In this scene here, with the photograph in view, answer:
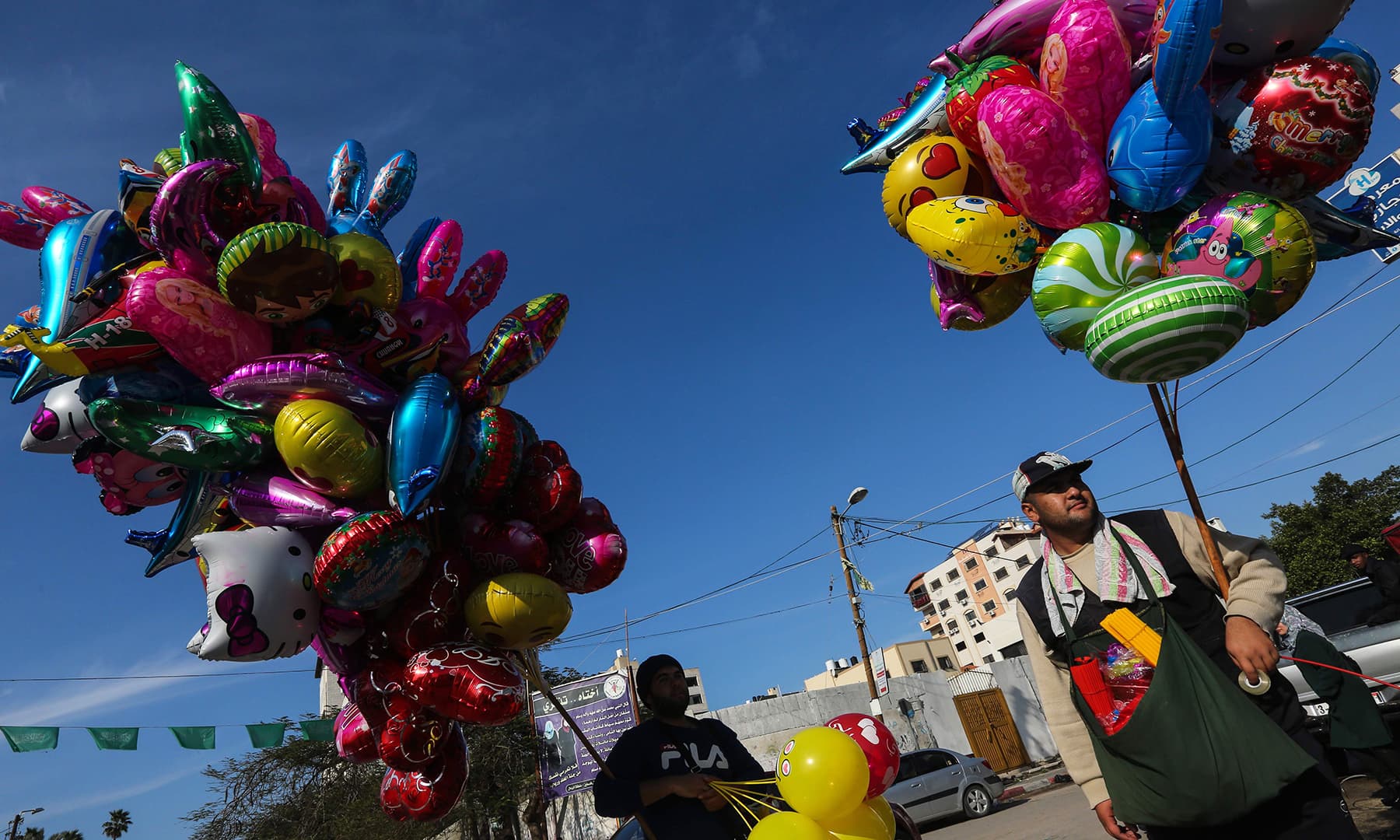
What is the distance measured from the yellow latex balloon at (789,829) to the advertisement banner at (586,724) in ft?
30.3

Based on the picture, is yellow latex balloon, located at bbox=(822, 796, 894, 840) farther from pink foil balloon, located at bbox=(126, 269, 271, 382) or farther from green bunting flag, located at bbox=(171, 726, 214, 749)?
green bunting flag, located at bbox=(171, 726, 214, 749)

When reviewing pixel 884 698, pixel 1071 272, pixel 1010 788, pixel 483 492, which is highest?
pixel 483 492

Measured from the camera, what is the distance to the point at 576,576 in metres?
4.15

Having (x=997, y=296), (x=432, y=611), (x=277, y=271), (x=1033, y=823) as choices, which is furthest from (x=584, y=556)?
Result: (x=1033, y=823)

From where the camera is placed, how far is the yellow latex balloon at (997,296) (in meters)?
3.47

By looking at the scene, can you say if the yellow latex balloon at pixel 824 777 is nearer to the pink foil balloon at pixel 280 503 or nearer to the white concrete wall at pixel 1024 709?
the pink foil balloon at pixel 280 503

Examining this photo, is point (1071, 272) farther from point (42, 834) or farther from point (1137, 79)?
point (42, 834)

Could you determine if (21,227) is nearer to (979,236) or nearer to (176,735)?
(979,236)

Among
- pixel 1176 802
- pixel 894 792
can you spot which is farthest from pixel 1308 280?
pixel 894 792

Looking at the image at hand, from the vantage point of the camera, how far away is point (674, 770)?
337cm

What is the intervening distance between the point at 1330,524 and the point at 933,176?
33.2 meters

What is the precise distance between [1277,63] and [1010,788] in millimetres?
15820

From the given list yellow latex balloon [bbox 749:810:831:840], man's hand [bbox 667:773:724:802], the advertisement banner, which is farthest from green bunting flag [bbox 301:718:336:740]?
yellow latex balloon [bbox 749:810:831:840]

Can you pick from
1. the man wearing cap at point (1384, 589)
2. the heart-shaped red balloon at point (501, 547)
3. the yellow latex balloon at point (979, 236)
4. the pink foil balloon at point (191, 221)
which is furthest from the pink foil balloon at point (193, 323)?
the man wearing cap at point (1384, 589)
